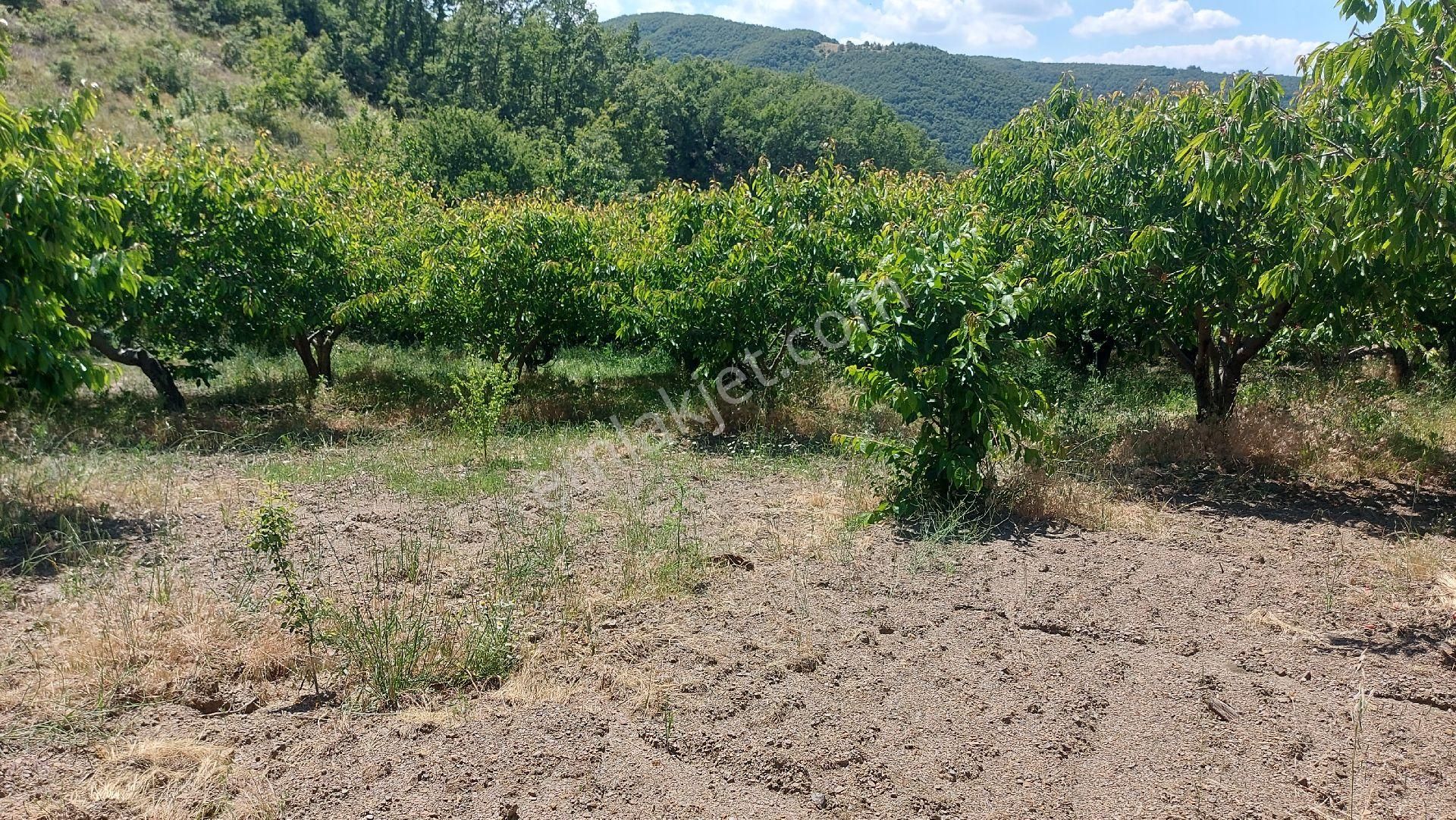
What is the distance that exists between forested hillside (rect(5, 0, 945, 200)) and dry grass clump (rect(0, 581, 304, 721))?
54.9ft

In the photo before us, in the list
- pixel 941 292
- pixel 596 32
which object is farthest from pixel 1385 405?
pixel 596 32

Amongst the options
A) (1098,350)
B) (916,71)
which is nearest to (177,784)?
(1098,350)

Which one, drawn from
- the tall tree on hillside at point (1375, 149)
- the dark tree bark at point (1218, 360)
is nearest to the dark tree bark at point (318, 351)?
the dark tree bark at point (1218, 360)

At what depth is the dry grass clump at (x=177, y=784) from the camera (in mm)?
2602

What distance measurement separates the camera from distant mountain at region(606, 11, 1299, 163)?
270 feet

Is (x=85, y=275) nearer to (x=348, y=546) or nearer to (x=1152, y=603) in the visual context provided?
(x=348, y=546)

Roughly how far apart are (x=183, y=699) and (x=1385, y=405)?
34.2 ft

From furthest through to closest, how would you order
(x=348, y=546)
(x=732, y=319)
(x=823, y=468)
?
1. (x=732, y=319)
2. (x=823, y=468)
3. (x=348, y=546)

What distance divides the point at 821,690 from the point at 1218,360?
653cm

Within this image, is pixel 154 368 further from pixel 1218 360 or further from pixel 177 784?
pixel 1218 360

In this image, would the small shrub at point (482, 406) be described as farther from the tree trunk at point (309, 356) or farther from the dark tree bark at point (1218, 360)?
the dark tree bark at point (1218, 360)

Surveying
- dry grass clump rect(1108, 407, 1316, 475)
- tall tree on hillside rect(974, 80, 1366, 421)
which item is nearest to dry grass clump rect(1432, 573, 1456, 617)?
tall tree on hillside rect(974, 80, 1366, 421)

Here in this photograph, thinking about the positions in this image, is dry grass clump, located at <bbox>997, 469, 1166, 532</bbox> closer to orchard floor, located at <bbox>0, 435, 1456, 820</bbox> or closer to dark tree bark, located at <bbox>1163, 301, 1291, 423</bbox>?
orchard floor, located at <bbox>0, 435, 1456, 820</bbox>

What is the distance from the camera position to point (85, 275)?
5.27 metres
